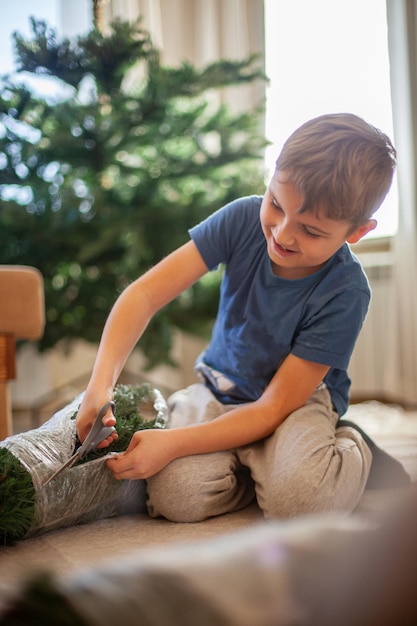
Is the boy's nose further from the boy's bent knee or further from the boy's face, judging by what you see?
the boy's bent knee

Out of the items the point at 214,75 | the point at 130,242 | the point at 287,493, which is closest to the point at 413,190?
the point at 214,75

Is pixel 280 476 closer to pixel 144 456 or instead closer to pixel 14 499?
pixel 144 456

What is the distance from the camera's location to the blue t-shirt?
102 centimetres

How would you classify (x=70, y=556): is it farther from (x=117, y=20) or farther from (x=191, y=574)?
(x=117, y=20)

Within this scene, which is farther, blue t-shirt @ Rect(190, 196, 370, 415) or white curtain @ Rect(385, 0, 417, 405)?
white curtain @ Rect(385, 0, 417, 405)

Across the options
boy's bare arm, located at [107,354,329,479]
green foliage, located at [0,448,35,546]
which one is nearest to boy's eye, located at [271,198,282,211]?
boy's bare arm, located at [107,354,329,479]

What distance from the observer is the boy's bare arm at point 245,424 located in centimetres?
94

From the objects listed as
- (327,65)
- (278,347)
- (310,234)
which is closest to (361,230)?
(310,234)

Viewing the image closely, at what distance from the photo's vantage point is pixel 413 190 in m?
2.56

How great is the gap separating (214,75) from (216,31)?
0.98 m

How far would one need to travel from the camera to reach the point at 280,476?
944 millimetres

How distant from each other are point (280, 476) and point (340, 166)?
0.42 meters

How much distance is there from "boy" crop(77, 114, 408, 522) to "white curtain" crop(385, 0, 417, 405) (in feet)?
5.09

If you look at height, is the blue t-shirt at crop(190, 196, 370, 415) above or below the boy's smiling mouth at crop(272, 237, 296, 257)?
below
